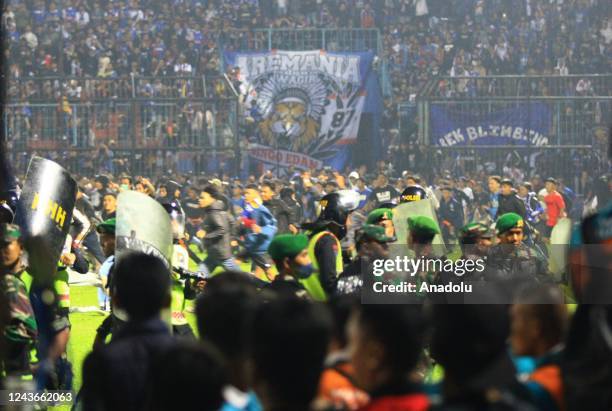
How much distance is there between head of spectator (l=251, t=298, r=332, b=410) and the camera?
3.22 m

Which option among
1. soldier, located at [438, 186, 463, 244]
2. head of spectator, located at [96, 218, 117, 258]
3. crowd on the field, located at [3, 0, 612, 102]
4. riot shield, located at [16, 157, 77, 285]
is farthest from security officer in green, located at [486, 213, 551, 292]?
crowd on the field, located at [3, 0, 612, 102]

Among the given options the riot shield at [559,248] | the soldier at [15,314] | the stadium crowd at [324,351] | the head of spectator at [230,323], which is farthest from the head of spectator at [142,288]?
the riot shield at [559,248]

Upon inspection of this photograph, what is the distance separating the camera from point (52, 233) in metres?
6.47

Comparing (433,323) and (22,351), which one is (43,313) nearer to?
(22,351)

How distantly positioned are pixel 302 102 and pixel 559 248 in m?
25.8

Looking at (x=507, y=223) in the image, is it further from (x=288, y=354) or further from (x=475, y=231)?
(x=288, y=354)

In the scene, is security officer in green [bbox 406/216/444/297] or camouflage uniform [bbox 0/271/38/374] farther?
security officer in green [bbox 406/216/444/297]

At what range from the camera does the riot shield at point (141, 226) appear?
257 inches

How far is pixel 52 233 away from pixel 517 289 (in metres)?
2.98

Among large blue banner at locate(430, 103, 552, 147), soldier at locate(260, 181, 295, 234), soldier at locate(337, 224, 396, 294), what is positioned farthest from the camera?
large blue banner at locate(430, 103, 552, 147)

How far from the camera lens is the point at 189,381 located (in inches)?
124

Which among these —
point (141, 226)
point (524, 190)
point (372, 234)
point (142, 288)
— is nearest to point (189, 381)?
point (142, 288)

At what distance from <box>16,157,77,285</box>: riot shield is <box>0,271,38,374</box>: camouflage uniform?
0.50m

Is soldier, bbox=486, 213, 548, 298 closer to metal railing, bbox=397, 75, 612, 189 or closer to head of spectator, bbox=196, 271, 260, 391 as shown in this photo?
head of spectator, bbox=196, 271, 260, 391
